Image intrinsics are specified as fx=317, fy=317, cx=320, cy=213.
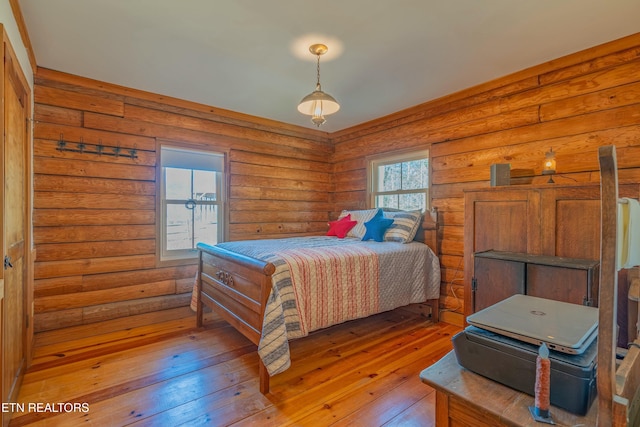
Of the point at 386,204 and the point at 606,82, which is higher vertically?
the point at 606,82

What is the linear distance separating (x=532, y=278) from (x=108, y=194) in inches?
146

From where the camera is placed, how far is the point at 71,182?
293cm

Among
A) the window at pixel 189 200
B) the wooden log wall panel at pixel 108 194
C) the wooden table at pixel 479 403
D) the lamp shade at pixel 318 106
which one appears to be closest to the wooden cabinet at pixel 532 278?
the wooden table at pixel 479 403

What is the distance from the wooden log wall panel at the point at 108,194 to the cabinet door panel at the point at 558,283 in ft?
9.91

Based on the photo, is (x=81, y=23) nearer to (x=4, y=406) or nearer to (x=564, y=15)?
(x=4, y=406)

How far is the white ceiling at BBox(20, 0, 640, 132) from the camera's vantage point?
1923 mm

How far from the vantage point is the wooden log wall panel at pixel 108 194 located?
2836mm

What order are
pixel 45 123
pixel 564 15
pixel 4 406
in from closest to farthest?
1. pixel 4 406
2. pixel 564 15
3. pixel 45 123

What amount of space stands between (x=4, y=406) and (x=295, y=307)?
5.12 feet

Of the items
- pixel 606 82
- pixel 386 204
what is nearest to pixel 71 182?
pixel 386 204

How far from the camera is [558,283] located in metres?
2.02

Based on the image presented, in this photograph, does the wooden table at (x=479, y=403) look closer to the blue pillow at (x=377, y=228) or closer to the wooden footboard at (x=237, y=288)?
the wooden footboard at (x=237, y=288)

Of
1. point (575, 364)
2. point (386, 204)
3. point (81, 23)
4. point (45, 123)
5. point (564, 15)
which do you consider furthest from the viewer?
point (386, 204)

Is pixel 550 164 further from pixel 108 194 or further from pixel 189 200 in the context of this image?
pixel 108 194
